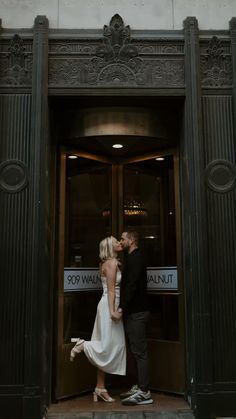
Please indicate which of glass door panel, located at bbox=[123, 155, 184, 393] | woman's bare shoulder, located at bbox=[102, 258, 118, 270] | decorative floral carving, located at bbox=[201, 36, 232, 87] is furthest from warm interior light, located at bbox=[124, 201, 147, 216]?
decorative floral carving, located at bbox=[201, 36, 232, 87]

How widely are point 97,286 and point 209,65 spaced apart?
3371 mm

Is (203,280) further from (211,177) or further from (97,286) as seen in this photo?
(97,286)

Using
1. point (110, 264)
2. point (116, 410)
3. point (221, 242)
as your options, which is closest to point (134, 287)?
point (110, 264)

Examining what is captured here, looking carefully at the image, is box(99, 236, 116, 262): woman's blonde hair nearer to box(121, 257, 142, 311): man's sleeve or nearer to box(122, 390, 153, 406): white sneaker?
box(121, 257, 142, 311): man's sleeve

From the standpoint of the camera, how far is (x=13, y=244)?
18.5 ft

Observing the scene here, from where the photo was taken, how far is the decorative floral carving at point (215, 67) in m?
6.01

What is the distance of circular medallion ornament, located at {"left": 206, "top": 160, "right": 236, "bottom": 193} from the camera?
5820 mm

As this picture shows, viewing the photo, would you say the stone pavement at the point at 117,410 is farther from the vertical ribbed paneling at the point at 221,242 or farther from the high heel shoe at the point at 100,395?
the vertical ribbed paneling at the point at 221,242

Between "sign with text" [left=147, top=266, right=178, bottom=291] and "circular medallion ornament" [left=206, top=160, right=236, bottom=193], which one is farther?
"sign with text" [left=147, top=266, right=178, bottom=291]

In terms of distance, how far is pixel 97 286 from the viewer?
6.67 meters

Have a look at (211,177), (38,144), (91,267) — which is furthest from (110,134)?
(91,267)

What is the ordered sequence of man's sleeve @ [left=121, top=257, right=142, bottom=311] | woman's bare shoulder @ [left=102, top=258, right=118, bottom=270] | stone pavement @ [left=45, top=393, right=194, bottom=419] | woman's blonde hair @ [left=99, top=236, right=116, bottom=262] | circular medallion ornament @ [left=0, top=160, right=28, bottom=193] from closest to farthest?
stone pavement @ [left=45, top=393, right=194, bottom=419], circular medallion ornament @ [left=0, top=160, right=28, bottom=193], man's sleeve @ [left=121, top=257, right=142, bottom=311], woman's bare shoulder @ [left=102, top=258, right=118, bottom=270], woman's blonde hair @ [left=99, top=236, right=116, bottom=262]

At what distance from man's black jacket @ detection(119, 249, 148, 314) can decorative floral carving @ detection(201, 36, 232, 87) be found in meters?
2.44

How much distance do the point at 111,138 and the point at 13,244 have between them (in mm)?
1993
